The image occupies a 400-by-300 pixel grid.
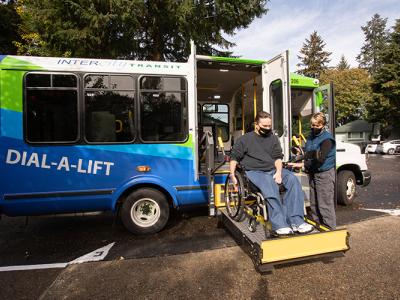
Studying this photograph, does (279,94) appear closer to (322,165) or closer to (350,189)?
(322,165)

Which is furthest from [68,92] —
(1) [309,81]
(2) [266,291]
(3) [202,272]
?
(1) [309,81]

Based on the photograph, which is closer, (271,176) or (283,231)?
(283,231)

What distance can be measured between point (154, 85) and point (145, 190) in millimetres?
1774

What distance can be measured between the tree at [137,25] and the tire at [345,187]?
6761 mm

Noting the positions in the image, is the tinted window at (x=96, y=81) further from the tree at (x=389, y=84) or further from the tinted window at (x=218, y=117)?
the tree at (x=389, y=84)

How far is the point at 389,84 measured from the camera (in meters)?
28.5

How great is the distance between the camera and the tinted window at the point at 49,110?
180 inches

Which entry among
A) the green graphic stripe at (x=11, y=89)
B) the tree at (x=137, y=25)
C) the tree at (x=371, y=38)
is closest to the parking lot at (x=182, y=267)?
the green graphic stripe at (x=11, y=89)

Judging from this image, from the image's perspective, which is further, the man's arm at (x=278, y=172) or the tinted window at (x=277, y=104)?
the tinted window at (x=277, y=104)

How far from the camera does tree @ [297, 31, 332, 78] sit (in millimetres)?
50013

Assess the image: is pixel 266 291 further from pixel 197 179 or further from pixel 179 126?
pixel 179 126

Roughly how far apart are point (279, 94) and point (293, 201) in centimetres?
232

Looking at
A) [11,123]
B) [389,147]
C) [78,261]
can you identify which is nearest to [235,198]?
[78,261]

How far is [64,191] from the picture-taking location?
4.70 metres
